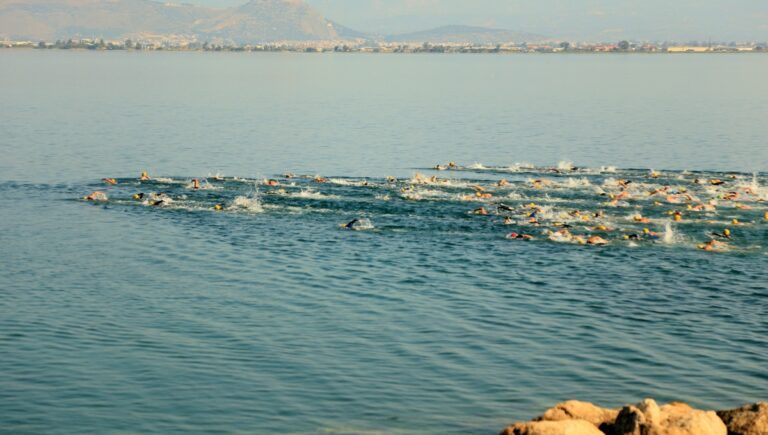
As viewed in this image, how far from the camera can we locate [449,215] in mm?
57250

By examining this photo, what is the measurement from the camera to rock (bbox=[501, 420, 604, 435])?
22.1 meters

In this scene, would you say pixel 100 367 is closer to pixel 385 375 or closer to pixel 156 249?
pixel 385 375

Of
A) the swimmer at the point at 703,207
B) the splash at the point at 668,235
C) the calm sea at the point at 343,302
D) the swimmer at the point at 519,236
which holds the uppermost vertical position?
the swimmer at the point at 703,207

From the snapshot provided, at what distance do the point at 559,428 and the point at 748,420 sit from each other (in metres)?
5.16

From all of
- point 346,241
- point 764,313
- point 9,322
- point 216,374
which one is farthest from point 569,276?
point 9,322

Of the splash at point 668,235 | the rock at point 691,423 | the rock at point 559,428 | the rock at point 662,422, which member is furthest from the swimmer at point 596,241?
the rock at point 559,428

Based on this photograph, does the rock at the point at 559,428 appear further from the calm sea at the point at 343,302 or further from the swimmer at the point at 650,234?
the swimmer at the point at 650,234

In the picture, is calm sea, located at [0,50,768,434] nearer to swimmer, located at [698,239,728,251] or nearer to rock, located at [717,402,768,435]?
swimmer, located at [698,239,728,251]

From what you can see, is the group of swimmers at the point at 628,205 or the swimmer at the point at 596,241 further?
the group of swimmers at the point at 628,205

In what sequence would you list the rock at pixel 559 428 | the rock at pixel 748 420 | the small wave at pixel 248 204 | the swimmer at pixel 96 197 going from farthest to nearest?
1. the swimmer at pixel 96 197
2. the small wave at pixel 248 204
3. the rock at pixel 748 420
4. the rock at pixel 559 428

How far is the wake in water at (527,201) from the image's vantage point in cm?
5272

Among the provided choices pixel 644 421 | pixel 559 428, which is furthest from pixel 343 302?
pixel 644 421

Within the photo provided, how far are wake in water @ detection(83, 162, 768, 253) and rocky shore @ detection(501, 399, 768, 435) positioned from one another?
26169 mm

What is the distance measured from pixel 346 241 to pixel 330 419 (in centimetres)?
2409
